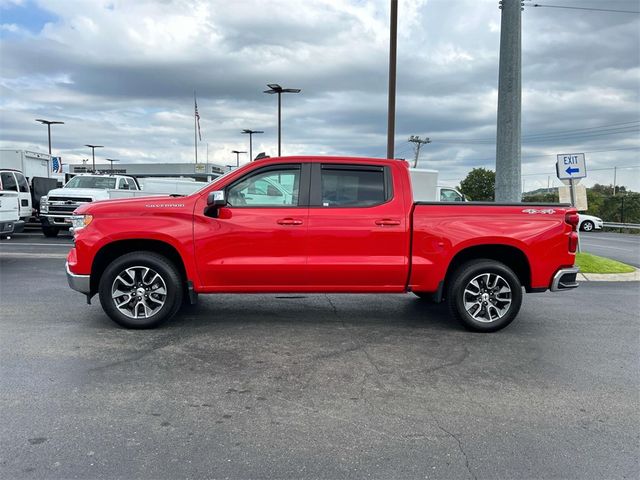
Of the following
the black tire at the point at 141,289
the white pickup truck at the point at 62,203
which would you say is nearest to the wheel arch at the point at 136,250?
the black tire at the point at 141,289

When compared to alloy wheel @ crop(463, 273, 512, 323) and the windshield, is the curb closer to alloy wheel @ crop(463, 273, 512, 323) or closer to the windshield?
alloy wheel @ crop(463, 273, 512, 323)

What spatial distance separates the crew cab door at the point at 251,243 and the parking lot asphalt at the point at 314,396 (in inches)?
24.4

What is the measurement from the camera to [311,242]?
5957mm

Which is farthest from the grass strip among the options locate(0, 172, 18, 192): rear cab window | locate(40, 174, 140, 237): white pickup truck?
locate(0, 172, 18, 192): rear cab window

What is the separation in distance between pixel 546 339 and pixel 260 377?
344cm

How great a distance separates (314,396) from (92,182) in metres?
17.0

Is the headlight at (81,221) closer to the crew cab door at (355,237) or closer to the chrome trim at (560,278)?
the crew cab door at (355,237)

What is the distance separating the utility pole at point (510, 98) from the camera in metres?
11.5

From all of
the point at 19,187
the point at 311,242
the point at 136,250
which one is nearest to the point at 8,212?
the point at 19,187

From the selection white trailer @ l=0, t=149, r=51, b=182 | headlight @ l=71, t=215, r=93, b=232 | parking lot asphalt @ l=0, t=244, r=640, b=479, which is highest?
white trailer @ l=0, t=149, r=51, b=182

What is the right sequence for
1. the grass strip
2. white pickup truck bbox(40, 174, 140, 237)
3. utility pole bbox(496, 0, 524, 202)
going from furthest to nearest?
white pickup truck bbox(40, 174, 140, 237) < utility pole bbox(496, 0, 524, 202) < the grass strip

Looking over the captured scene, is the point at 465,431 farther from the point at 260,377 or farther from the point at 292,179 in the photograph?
the point at 292,179

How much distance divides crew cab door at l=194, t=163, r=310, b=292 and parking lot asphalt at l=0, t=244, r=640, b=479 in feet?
2.03

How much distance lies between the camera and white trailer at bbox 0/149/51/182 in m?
20.5
